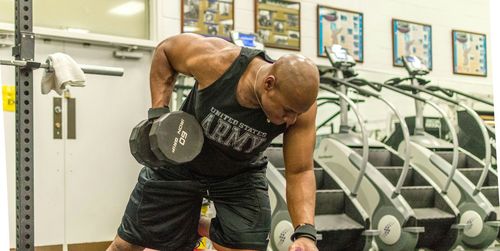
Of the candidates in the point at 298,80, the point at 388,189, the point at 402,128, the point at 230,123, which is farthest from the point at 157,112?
the point at 402,128

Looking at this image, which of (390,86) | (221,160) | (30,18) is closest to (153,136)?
(221,160)

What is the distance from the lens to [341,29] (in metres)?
7.37

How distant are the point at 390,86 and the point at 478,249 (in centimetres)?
181

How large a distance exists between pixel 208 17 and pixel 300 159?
4185mm

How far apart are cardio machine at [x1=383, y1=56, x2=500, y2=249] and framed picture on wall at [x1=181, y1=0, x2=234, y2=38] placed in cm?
180

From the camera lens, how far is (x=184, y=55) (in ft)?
8.74

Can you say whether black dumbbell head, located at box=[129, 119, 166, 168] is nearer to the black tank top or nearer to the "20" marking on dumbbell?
the "20" marking on dumbbell

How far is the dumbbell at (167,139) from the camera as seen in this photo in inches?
95.7

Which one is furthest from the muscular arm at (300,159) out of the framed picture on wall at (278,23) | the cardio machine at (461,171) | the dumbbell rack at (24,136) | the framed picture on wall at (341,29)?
the framed picture on wall at (341,29)

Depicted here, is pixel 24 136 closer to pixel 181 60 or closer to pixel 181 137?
pixel 181 137

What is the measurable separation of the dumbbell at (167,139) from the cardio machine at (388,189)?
274 cm

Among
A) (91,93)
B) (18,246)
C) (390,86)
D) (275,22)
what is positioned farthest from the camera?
(275,22)

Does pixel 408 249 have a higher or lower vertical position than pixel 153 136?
lower

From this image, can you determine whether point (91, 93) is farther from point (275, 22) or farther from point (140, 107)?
point (275, 22)
